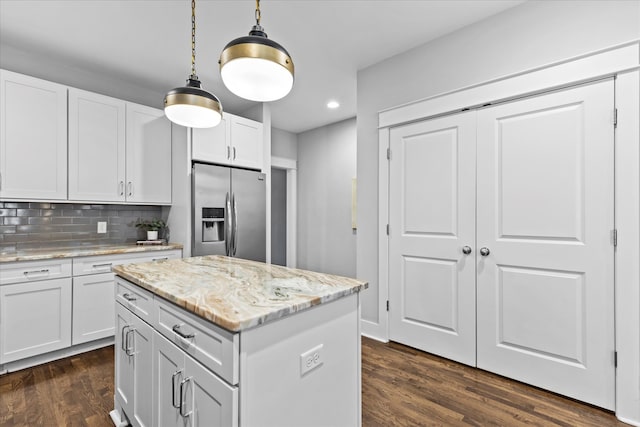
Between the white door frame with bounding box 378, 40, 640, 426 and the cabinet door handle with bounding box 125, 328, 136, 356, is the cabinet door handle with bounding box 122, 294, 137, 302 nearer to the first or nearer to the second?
the cabinet door handle with bounding box 125, 328, 136, 356

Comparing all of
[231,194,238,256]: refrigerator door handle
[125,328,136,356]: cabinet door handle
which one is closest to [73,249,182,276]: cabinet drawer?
[231,194,238,256]: refrigerator door handle

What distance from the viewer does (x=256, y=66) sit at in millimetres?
1285

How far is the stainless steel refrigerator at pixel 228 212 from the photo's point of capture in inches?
128

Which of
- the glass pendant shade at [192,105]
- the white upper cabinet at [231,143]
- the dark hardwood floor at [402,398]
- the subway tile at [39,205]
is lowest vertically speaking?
the dark hardwood floor at [402,398]

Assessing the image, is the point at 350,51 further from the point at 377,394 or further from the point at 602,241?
the point at 377,394

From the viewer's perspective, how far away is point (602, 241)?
75.4 inches

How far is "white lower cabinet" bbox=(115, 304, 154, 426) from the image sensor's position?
1.48m

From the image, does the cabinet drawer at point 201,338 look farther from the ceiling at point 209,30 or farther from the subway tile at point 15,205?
the subway tile at point 15,205

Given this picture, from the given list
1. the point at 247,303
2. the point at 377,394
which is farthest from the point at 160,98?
the point at 377,394

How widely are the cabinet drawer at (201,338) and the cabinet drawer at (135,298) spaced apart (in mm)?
91

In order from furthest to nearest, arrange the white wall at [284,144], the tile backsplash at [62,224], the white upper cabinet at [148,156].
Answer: the white wall at [284,144]
the white upper cabinet at [148,156]
the tile backsplash at [62,224]

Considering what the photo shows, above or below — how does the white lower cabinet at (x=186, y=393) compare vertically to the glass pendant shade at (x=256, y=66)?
below

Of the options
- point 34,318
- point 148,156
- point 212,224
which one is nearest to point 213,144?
point 148,156

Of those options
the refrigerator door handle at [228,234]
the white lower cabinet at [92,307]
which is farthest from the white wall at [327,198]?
the white lower cabinet at [92,307]
